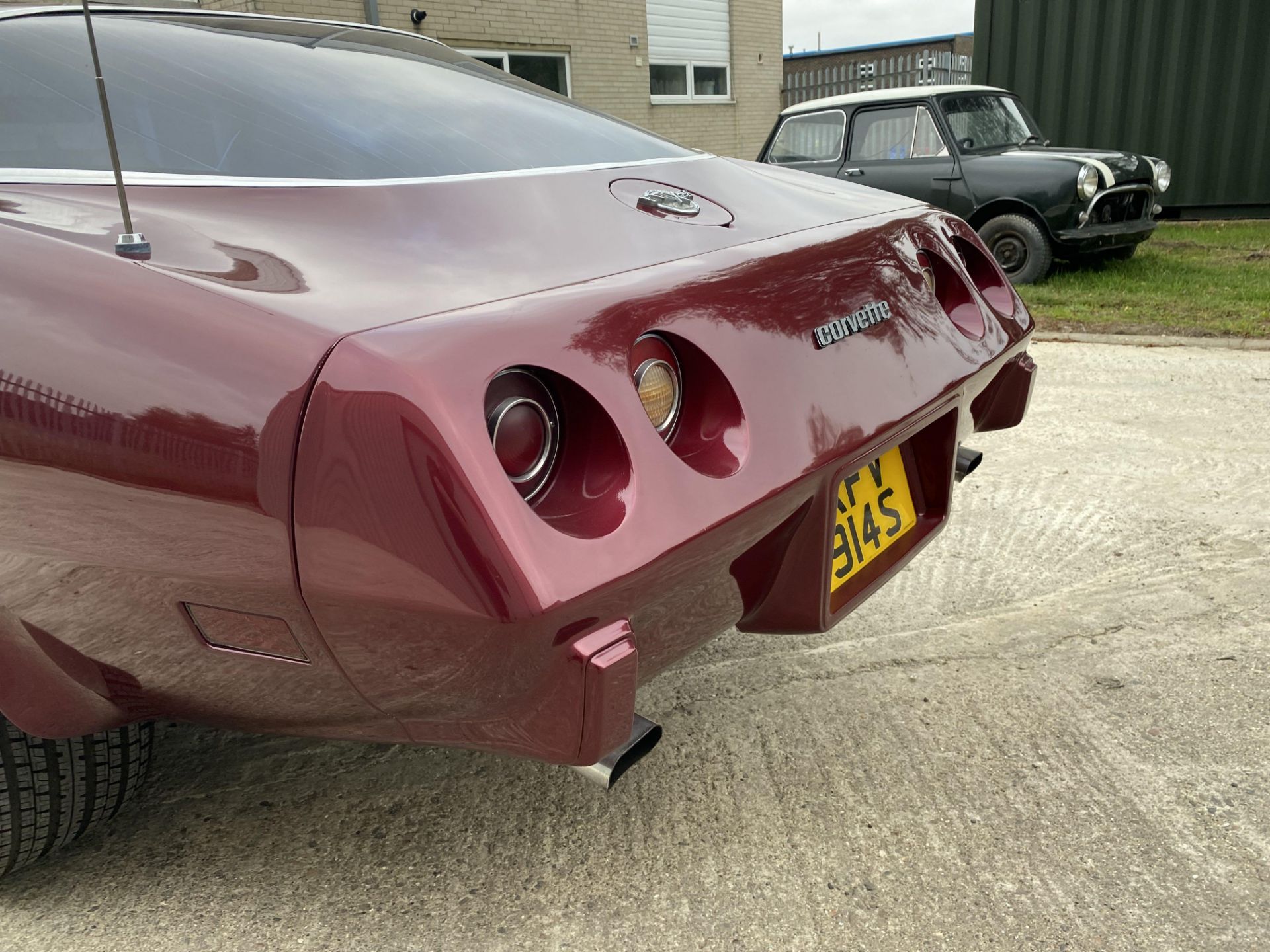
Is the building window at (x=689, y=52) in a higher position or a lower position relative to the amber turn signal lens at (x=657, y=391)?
higher

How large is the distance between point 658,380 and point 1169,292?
676cm

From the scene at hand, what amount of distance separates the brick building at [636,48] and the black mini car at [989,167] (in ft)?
15.8

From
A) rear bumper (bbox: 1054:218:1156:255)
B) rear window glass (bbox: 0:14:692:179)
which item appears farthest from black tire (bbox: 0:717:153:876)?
rear bumper (bbox: 1054:218:1156:255)

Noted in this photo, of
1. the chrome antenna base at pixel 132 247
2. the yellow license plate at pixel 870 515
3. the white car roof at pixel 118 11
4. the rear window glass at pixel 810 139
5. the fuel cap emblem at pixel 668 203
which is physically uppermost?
the white car roof at pixel 118 11

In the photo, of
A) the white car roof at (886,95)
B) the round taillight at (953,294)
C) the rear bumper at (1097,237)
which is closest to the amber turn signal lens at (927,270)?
the round taillight at (953,294)

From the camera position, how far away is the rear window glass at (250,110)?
1.65 meters

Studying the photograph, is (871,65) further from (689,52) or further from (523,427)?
(523,427)

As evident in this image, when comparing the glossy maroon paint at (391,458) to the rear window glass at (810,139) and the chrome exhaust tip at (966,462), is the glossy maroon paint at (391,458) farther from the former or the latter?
the rear window glass at (810,139)

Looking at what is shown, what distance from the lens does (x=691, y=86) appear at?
15.1 meters

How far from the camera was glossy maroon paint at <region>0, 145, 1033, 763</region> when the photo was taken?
3.91 feet

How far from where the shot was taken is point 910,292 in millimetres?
1899

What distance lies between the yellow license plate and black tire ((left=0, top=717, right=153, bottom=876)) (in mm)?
1273

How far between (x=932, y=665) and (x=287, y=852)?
1.49m

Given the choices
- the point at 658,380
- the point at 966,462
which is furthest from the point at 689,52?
the point at 658,380
